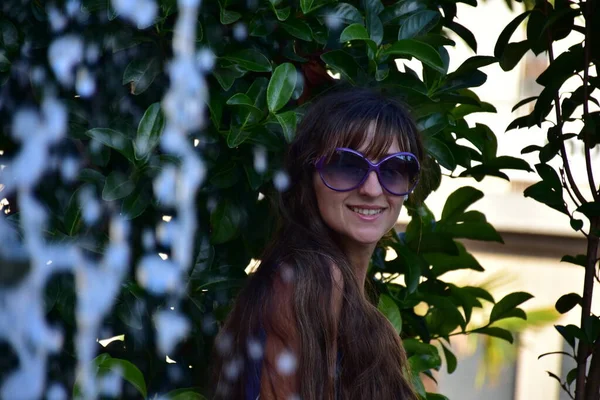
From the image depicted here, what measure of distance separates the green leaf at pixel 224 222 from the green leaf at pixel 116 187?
160mm

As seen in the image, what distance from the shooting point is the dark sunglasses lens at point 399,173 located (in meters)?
1.40

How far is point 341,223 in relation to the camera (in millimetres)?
1416

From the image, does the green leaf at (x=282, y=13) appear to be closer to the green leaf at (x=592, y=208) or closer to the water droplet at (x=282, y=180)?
the water droplet at (x=282, y=180)

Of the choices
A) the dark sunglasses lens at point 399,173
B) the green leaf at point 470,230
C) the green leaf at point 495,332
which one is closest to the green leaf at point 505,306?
the green leaf at point 495,332

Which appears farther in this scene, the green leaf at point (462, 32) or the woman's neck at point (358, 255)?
the green leaf at point (462, 32)

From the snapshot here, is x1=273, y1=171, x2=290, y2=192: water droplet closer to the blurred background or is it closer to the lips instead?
the lips

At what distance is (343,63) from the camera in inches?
59.5

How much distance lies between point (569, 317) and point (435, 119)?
11.0ft

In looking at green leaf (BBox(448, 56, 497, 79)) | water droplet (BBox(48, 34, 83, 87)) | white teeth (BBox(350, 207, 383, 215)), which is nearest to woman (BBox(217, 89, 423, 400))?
white teeth (BBox(350, 207, 383, 215))

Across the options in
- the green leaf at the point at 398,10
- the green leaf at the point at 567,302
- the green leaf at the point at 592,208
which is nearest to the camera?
the green leaf at the point at 398,10

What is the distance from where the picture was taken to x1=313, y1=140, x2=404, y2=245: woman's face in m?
1.39

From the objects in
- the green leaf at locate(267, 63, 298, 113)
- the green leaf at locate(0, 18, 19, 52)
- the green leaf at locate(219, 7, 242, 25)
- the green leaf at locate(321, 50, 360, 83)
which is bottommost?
the green leaf at locate(267, 63, 298, 113)

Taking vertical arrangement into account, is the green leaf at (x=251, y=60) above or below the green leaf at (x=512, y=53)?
below

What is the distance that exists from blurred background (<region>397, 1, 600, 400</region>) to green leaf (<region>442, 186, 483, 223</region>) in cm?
275
